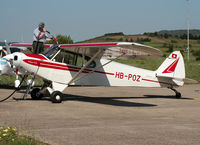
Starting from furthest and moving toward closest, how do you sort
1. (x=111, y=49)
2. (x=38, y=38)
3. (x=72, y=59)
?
(x=38, y=38)
(x=72, y=59)
(x=111, y=49)

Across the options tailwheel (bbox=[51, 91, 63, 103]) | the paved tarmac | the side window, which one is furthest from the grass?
the side window

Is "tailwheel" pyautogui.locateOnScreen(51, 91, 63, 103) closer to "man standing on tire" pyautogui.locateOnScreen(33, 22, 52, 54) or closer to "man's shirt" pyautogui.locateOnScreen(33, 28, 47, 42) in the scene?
"man standing on tire" pyautogui.locateOnScreen(33, 22, 52, 54)

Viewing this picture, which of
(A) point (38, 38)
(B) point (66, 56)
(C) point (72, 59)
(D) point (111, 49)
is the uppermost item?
(A) point (38, 38)

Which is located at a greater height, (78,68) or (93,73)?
(78,68)

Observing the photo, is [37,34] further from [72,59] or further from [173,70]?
[173,70]

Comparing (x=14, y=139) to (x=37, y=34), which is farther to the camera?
(x=37, y=34)

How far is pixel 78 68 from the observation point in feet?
39.4

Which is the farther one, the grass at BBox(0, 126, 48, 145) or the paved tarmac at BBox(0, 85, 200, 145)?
the paved tarmac at BBox(0, 85, 200, 145)

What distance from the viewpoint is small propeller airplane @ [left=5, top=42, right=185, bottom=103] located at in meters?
11.0

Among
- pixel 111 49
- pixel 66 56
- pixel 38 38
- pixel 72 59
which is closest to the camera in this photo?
pixel 111 49

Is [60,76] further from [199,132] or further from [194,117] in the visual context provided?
[199,132]

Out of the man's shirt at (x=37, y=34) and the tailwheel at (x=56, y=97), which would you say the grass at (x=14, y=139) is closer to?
the tailwheel at (x=56, y=97)

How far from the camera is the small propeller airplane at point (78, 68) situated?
10984mm

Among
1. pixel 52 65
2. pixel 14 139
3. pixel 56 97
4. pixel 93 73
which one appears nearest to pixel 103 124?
pixel 14 139
